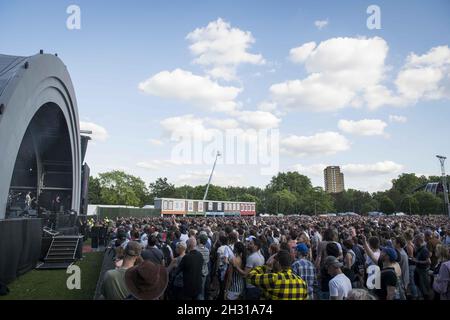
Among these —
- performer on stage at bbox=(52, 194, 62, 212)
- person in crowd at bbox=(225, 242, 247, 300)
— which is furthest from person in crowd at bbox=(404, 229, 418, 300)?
performer on stage at bbox=(52, 194, 62, 212)

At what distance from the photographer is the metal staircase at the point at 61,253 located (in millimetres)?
13520

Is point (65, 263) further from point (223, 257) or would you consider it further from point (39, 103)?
point (223, 257)

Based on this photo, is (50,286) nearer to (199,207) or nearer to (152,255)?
(152,255)

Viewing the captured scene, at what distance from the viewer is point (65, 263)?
1376cm

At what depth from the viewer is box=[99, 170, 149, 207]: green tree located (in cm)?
8194

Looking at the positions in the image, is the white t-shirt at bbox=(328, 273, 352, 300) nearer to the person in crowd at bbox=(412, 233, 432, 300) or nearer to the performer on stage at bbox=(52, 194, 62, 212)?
the person in crowd at bbox=(412, 233, 432, 300)

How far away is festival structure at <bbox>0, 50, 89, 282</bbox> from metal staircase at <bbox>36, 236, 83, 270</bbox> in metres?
0.04

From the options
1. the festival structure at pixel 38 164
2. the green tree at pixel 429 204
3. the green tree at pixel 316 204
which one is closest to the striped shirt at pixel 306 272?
the festival structure at pixel 38 164

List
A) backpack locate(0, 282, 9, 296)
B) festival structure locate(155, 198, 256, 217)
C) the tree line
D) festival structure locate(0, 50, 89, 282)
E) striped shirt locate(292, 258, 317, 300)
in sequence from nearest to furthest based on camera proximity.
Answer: striped shirt locate(292, 258, 317, 300), backpack locate(0, 282, 9, 296), festival structure locate(0, 50, 89, 282), festival structure locate(155, 198, 256, 217), the tree line

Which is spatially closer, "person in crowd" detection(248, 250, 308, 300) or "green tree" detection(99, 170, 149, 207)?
"person in crowd" detection(248, 250, 308, 300)

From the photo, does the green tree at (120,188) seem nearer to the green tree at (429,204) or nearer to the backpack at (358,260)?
the green tree at (429,204)

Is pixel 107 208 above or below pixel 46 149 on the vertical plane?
below
